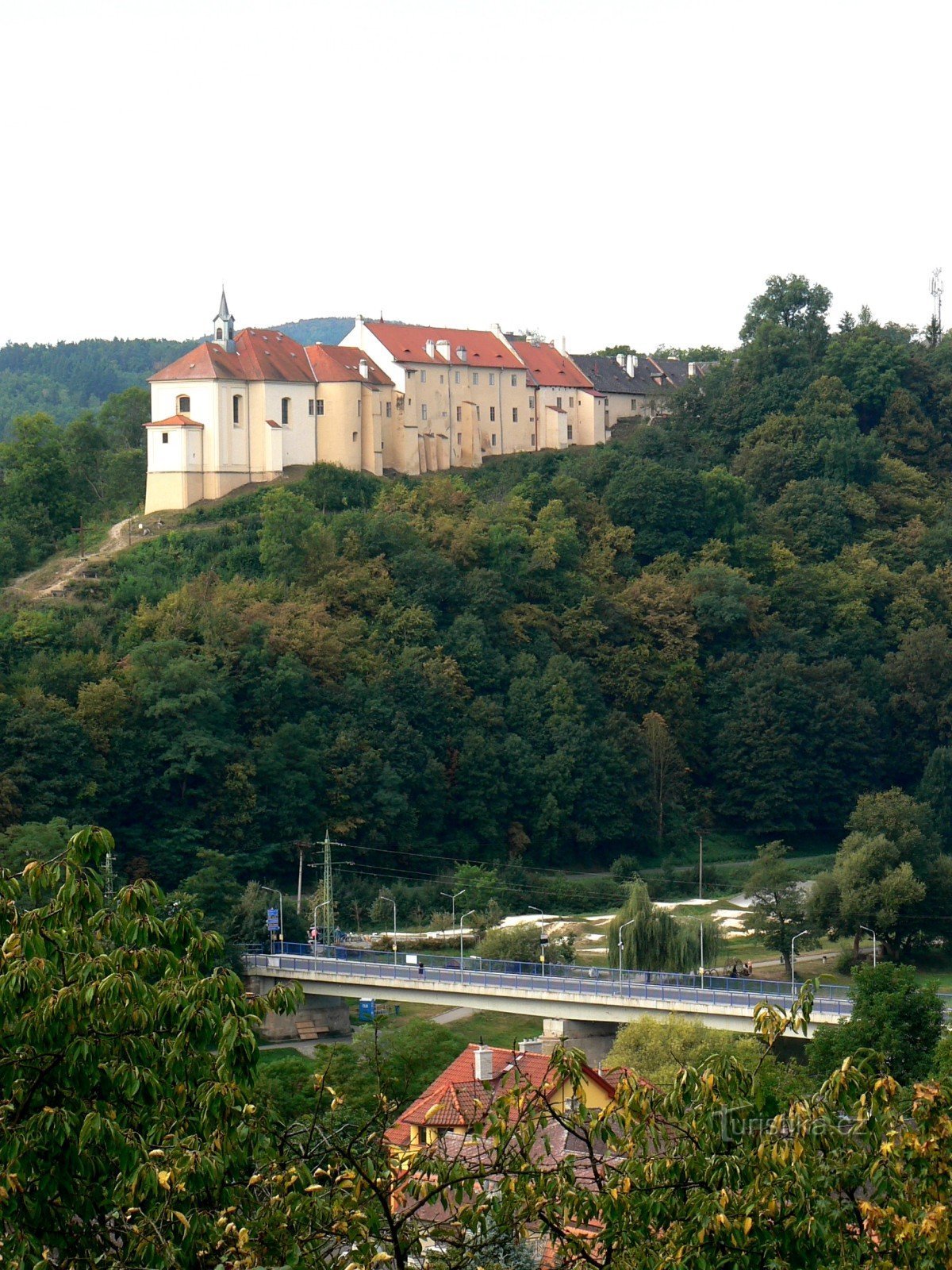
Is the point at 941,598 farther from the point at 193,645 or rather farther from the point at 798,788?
the point at 193,645

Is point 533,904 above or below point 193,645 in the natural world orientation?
below

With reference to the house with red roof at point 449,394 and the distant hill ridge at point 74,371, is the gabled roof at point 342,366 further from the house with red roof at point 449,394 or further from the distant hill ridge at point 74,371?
the distant hill ridge at point 74,371

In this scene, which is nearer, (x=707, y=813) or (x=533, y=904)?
(x=533, y=904)

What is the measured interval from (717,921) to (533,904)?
7561mm

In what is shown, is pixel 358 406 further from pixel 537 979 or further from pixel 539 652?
pixel 537 979

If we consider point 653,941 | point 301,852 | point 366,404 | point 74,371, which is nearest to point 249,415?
point 366,404

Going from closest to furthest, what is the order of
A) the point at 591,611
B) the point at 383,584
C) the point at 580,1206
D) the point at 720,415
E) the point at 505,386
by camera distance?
the point at 580,1206 < the point at 383,584 < the point at 591,611 < the point at 505,386 < the point at 720,415

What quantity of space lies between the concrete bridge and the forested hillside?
8993 millimetres

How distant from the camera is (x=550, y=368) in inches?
3452

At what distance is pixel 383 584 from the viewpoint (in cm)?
7269

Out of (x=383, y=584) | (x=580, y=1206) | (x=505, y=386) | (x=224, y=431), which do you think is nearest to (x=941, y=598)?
(x=505, y=386)

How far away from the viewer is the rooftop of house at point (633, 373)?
301 ft

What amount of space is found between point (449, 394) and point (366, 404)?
5342mm

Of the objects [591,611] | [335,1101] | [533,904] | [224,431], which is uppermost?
[224,431]
